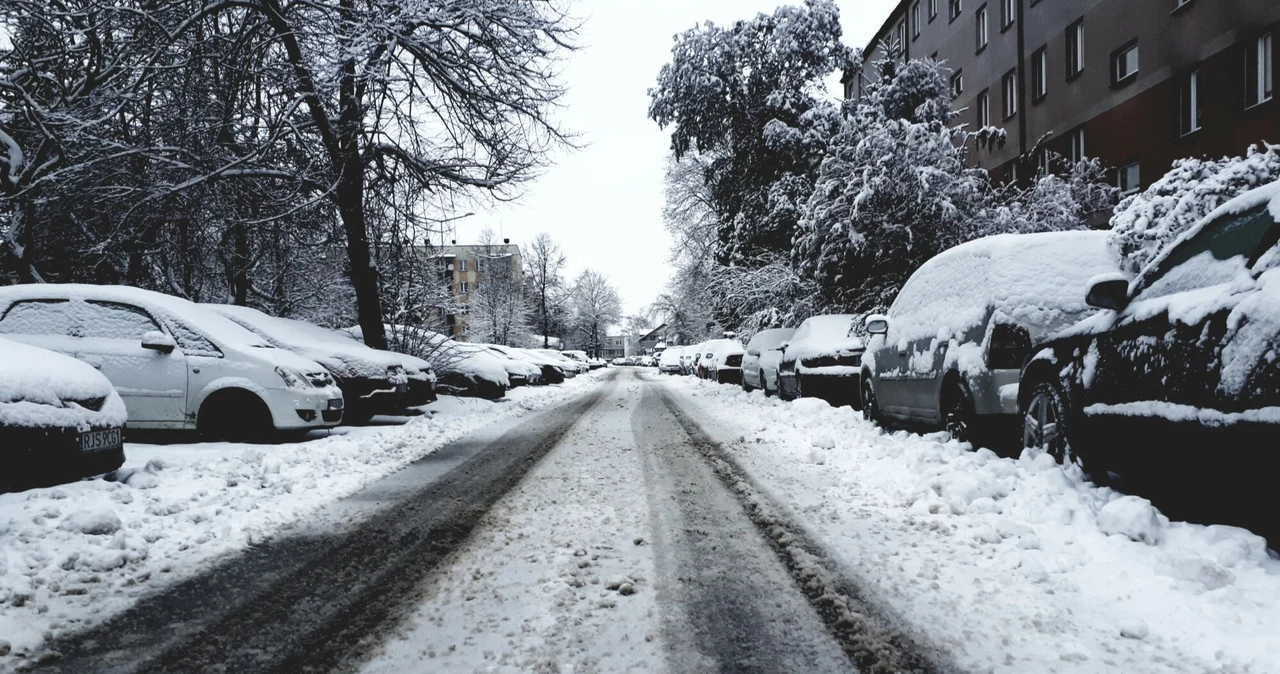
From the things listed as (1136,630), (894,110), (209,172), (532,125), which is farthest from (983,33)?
(1136,630)

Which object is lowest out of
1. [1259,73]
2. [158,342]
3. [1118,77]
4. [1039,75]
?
[158,342]

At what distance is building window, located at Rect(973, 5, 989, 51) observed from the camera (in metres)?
25.6

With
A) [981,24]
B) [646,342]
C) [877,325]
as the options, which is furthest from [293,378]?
[646,342]

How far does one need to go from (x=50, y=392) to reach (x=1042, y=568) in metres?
6.09

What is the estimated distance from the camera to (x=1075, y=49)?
20875mm

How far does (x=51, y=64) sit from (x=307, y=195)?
13.3ft

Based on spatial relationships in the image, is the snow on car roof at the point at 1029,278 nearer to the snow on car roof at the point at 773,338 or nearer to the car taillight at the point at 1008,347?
the car taillight at the point at 1008,347

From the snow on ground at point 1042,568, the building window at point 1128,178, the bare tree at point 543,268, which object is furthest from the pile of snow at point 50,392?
the bare tree at point 543,268

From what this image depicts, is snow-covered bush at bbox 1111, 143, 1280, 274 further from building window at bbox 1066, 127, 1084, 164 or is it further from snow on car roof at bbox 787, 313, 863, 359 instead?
building window at bbox 1066, 127, 1084, 164

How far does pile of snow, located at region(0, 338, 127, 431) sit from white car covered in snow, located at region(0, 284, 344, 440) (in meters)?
2.35

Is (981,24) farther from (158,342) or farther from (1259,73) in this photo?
(158,342)

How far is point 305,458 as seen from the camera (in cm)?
740

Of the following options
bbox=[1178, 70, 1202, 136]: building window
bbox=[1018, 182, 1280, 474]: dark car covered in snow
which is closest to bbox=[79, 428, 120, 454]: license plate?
bbox=[1018, 182, 1280, 474]: dark car covered in snow

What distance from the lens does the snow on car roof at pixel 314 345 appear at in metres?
10.3
